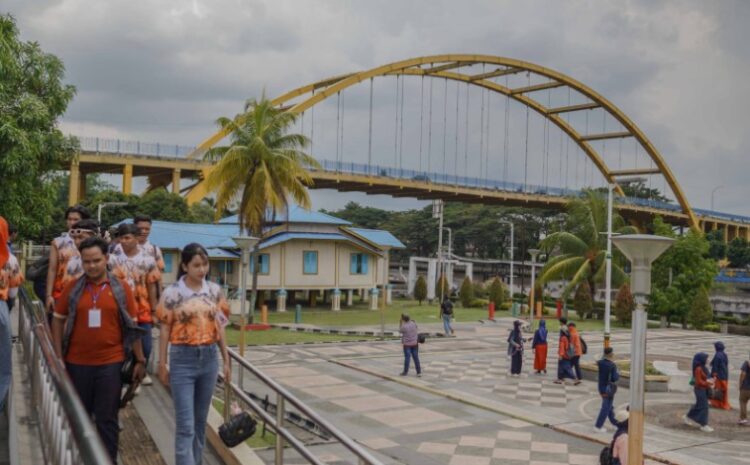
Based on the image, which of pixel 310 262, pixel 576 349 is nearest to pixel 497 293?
pixel 310 262

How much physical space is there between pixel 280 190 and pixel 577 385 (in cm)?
1611

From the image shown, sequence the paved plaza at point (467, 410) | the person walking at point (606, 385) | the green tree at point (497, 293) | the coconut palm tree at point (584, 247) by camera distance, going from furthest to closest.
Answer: the green tree at point (497, 293) → the coconut palm tree at point (584, 247) → the person walking at point (606, 385) → the paved plaza at point (467, 410)

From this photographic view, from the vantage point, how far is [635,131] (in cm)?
6800

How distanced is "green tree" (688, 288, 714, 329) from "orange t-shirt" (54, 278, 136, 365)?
36.4 m

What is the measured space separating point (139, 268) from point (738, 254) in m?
86.6

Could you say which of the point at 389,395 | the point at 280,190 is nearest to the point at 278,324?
the point at 280,190

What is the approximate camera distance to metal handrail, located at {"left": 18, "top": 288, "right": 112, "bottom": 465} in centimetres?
258

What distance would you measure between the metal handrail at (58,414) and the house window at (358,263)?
1281 inches

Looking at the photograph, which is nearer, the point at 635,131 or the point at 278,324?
the point at 278,324

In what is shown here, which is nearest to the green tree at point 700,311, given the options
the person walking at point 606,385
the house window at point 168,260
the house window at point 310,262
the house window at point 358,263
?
the house window at point 358,263

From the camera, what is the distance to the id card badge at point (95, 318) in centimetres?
457

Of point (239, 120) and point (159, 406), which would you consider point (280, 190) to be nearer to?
point (239, 120)

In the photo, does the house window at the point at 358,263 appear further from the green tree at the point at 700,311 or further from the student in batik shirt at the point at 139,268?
the student in batik shirt at the point at 139,268

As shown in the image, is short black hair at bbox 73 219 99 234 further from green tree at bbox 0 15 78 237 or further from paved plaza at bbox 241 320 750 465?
green tree at bbox 0 15 78 237
